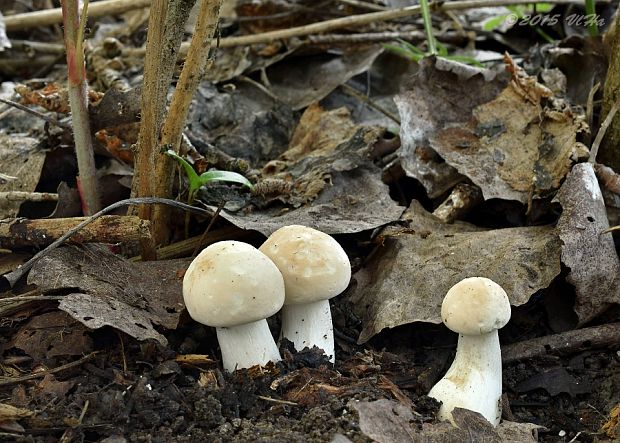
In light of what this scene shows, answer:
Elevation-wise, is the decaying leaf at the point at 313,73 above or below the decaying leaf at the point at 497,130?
above

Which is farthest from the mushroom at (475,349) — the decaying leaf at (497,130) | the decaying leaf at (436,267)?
the decaying leaf at (497,130)

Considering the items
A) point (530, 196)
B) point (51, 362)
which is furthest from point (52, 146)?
point (530, 196)

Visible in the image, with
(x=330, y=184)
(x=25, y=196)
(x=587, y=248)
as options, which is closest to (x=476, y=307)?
(x=587, y=248)

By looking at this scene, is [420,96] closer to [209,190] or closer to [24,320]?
[209,190]

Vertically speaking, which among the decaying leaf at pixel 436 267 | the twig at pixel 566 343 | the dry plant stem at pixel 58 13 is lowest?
the twig at pixel 566 343

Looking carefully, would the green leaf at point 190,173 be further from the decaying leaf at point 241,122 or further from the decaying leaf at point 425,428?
the decaying leaf at point 425,428

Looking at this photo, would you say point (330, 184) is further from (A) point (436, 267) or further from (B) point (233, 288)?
(B) point (233, 288)

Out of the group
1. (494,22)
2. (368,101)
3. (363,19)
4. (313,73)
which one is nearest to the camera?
(368,101)
